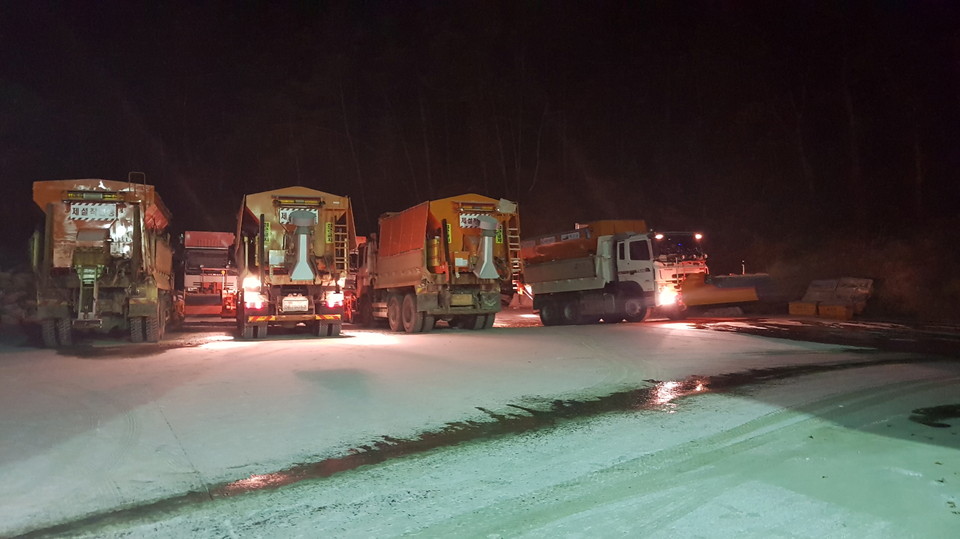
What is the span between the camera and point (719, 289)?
20875mm

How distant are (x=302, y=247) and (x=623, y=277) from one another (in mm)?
10299

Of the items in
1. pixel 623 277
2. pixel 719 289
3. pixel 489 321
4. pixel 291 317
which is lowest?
pixel 489 321

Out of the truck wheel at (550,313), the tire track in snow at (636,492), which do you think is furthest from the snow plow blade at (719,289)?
the tire track in snow at (636,492)

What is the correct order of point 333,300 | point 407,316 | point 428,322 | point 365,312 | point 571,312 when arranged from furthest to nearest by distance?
point 571,312 < point 365,312 < point 407,316 < point 428,322 < point 333,300

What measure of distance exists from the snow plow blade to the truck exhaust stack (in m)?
11.4

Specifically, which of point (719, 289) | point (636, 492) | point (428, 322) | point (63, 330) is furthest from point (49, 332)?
point (719, 289)

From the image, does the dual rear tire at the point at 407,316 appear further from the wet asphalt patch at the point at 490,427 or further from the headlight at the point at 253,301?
the wet asphalt patch at the point at 490,427

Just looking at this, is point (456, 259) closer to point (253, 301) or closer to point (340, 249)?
point (340, 249)

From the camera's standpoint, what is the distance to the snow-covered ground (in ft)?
13.4

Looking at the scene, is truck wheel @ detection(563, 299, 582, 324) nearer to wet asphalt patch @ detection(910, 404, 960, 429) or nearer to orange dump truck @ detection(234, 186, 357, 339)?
orange dump truck @ detection(234, 186, 357, 339)

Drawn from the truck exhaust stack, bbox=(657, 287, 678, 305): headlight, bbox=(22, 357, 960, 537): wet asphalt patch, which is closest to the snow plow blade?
bbox=(657, 287, 678, 305): headlight

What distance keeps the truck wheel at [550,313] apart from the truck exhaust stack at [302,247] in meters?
10.2

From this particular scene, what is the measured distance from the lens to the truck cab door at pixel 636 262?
63.8 ft

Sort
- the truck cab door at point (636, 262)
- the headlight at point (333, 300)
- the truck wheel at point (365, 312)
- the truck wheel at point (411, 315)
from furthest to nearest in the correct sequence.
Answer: the truck wheel at point (365, 312) < the truck cab door at point (636, 262) < the truck wheel at point (411, 315) < the headlight at point (333, 300)
